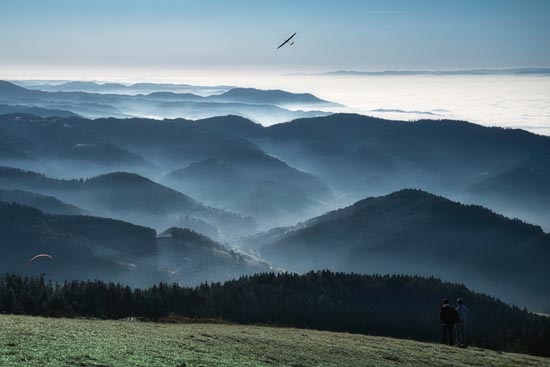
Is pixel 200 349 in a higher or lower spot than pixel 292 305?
lower

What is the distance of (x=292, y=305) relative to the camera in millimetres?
165875

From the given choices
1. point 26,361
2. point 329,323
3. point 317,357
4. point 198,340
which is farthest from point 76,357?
point 329,323

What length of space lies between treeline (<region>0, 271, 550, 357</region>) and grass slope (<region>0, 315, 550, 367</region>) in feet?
127

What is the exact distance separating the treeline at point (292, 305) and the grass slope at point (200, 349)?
127 feet

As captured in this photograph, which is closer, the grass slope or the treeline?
the grass slope

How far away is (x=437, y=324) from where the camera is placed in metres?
181

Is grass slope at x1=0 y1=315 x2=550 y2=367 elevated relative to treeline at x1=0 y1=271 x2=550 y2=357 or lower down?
lower down

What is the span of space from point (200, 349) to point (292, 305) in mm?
126523

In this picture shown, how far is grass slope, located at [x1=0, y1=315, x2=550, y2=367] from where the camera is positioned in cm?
3450

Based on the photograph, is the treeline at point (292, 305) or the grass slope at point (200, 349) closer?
the grass slope at point (200, 349)

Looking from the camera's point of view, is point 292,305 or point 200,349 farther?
point 292,305

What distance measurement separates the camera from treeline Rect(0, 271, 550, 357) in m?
103

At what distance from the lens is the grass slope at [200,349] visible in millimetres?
34500

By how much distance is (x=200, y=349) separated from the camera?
136 feet
